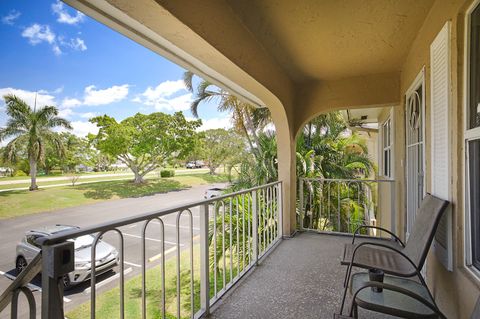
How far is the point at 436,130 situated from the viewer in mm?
1950

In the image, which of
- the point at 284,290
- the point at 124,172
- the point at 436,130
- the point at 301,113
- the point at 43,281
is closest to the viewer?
the point at 43,281

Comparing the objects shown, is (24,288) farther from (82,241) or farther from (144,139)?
(144,139)

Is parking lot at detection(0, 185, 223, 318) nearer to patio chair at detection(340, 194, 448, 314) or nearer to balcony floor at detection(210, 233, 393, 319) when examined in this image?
balcony floor at detection(210, 233, 393, 319)

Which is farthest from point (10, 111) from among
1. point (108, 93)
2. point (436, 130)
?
point (108, 93)

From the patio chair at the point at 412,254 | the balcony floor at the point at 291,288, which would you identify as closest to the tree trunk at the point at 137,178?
the balcony floor at the point at 291,288

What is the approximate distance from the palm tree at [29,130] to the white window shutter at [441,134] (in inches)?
319

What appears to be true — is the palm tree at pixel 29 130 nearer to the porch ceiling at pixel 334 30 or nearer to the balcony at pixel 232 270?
the balcony at pixel 232 270

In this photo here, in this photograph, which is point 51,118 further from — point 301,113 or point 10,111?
point 301,113

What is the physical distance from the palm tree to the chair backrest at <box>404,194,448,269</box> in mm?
8008

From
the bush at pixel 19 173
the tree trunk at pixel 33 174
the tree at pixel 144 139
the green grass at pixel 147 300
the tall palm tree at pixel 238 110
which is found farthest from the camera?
the tree at pixel 144 139

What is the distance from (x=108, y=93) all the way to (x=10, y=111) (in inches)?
776

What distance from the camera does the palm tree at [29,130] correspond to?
22.0ft

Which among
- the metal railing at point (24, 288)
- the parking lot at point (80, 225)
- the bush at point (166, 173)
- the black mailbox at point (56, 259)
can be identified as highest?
the black mailbox at point (56, 259)

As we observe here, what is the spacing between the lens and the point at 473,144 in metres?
1.47
